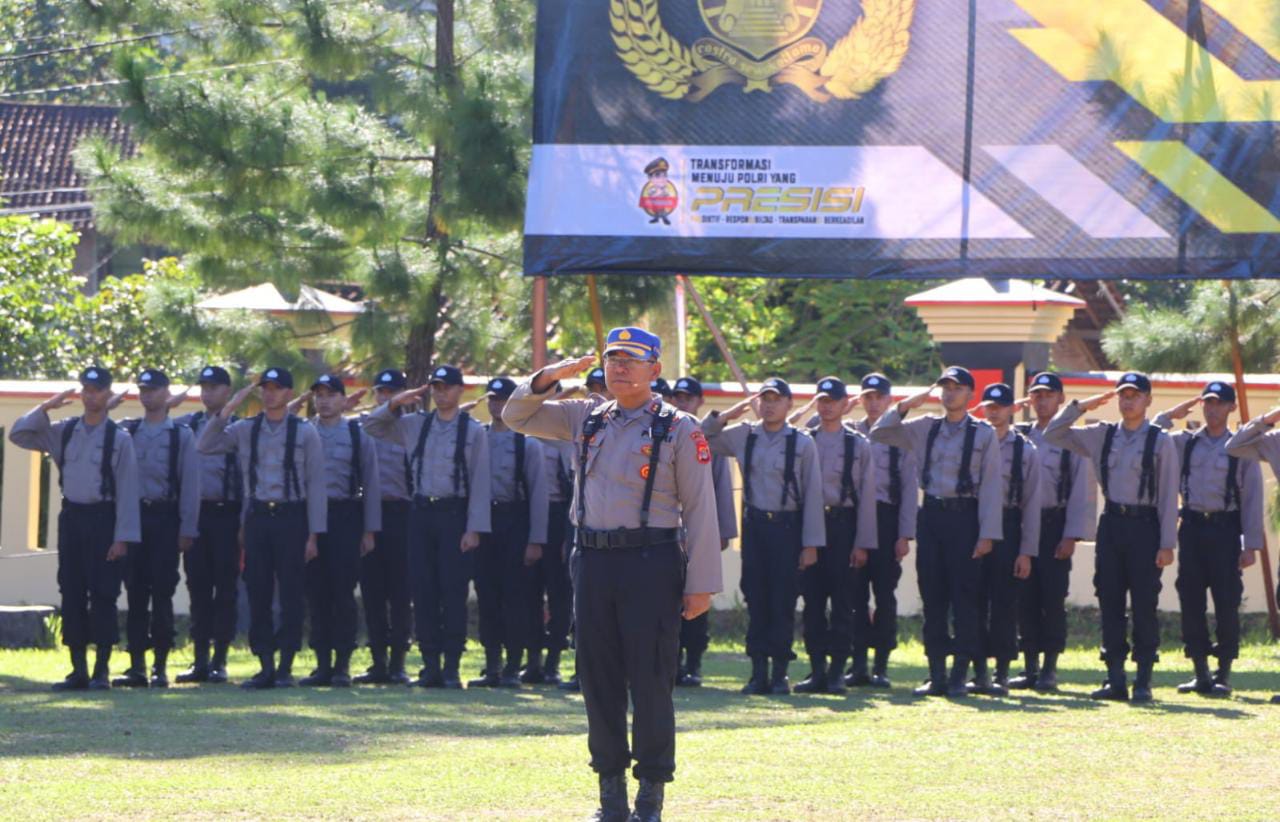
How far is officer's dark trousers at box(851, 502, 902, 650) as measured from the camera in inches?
509

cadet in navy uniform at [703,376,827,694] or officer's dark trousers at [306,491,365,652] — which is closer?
cadet in navy uniform at [703,376,827,694]

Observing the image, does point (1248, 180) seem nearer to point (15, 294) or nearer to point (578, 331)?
point (578, 331)

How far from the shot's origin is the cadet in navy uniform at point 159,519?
41.4 feet

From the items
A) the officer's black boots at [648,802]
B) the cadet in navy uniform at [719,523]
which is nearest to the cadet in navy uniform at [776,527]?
the cadet in navy uniform at [719,523]

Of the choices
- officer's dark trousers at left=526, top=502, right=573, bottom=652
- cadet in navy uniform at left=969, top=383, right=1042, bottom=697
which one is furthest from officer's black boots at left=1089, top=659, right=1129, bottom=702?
officer's dark trousers at left=526, top=502, right=573, bottom=652

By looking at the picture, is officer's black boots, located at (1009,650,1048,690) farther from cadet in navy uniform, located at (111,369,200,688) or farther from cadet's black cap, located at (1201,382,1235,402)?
cadet in navy uniform, located at (111,369,200,688)

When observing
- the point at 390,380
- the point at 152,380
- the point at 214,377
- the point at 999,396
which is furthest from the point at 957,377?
the point at 152,380

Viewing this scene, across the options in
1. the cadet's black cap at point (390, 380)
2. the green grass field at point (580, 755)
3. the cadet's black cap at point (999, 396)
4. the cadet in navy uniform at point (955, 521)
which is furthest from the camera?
the cadet's black cap at point (390, 380)

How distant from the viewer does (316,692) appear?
12062 mm

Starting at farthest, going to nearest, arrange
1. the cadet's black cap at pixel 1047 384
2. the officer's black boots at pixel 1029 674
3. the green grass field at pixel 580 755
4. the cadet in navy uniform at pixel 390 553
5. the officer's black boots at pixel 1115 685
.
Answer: the cadet in navy uniform at pixel 390 553 < the cadet's black cap at pixel 1047 384 < the officer's black boots at pixel 1029 674 < the officer's black boots at pixel 1115 685 < the green grass field at pixel 580 755

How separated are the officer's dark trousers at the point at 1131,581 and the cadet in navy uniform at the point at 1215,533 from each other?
0.47 meters

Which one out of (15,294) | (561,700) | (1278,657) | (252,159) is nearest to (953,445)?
(561,700)

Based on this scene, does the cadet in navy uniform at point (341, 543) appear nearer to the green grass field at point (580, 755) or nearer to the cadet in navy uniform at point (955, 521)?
the green grass field at point (580, 755)

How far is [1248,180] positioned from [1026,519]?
8.33 ft
